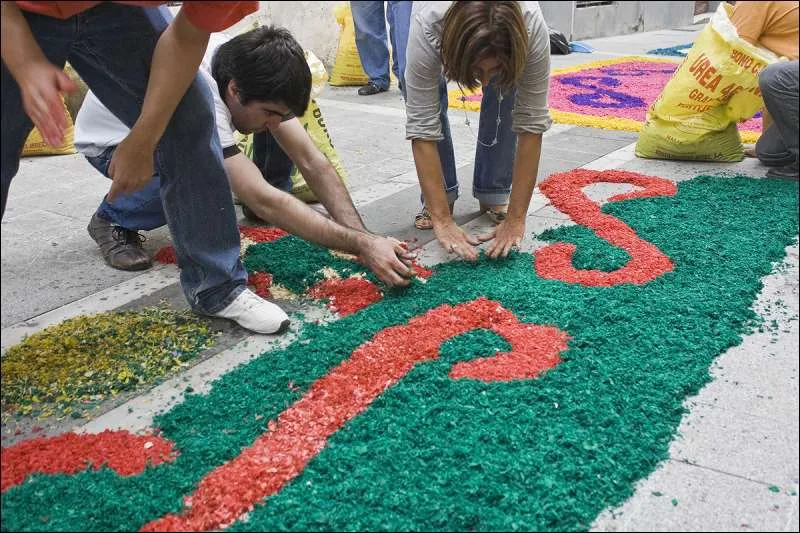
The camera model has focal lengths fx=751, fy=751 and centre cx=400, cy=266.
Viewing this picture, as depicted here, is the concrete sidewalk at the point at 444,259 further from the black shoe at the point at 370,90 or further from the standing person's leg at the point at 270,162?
the black shoe at the point at 370,90

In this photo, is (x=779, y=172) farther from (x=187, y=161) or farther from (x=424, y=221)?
(x=187, y=161)

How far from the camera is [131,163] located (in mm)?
1785

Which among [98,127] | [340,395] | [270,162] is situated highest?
[98,127]

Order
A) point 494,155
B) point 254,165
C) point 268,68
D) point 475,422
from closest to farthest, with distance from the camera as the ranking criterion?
point 475,422 < point 268,68 < point 254,165 < point 494,155

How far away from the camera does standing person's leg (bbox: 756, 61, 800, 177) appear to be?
1.55 metres

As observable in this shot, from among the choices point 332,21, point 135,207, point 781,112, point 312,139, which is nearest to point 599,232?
point 781,112

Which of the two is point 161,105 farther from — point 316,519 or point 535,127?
point 535,127

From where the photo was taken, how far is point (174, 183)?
6.97 ft

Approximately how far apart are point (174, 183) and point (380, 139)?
283cm

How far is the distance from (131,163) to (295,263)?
953mm

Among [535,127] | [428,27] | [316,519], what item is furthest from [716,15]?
[316,519]

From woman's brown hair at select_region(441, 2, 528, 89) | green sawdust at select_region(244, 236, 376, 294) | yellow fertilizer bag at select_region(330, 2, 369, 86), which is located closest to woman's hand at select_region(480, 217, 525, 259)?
green sawdust at select_region(244, 236, 376, 294)

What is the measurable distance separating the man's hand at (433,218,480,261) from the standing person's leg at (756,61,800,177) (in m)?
1.06

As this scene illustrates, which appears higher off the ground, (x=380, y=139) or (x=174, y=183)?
(x=174, y=183)
